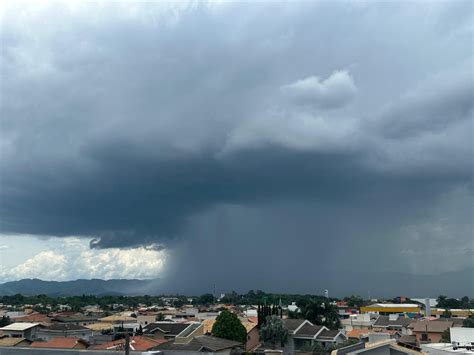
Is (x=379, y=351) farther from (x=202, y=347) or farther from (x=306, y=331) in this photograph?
(x=306, y=331)

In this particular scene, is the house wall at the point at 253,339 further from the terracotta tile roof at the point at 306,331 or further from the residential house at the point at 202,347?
the residential house at the point at 202,347

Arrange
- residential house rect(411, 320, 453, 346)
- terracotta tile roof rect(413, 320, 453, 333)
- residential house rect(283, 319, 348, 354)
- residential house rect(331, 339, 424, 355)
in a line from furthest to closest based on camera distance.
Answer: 1. terracotta tile roof rect(413, 320, 453, 333)
2. residential house rect(411, 320, 453, 346)
3. residential house rect(283, 319, 348, 354)
4. residential house rect(331, 339, 424, 355)

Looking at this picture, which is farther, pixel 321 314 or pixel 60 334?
pixel 321 314

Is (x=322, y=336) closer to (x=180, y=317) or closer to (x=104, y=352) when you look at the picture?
(x=104, y=352)

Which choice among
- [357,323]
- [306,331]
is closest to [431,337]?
[306,331]

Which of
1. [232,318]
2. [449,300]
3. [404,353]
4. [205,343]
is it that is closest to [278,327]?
[232,318]

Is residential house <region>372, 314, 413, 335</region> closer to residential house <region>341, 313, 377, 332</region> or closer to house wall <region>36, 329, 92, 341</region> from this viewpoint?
residential house <region>341, 313, 377, 332</region>

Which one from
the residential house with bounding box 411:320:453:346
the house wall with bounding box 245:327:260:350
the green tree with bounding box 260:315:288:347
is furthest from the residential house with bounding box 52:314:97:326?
the residential house with bounding box 411:320:453:346
